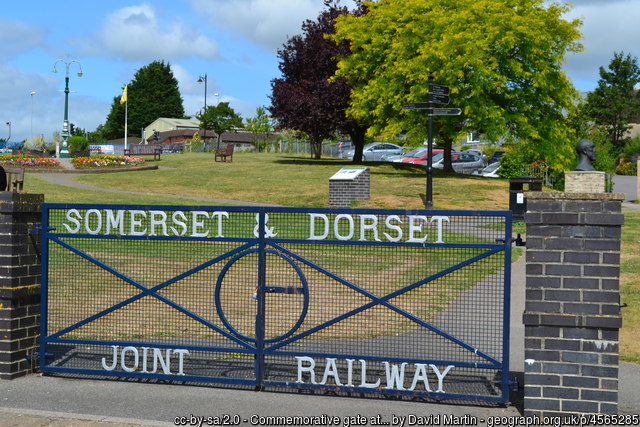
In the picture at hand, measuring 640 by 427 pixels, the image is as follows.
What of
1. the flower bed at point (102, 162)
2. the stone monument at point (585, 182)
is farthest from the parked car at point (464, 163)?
the stone monument at point (585, 182)

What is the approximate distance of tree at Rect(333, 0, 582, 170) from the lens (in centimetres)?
3334

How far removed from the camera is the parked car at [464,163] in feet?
140

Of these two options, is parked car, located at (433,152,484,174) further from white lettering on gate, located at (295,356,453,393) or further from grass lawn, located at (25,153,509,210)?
white lettering on gate, located at (295,356,453,393)

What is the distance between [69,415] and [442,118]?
30847 millimetres

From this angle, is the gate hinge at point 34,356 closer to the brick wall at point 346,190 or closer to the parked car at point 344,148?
the brick wall at point 346,190

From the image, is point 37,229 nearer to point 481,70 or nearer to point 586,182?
point 586,182

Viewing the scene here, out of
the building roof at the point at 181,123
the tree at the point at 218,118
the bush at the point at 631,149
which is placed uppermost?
the building roof at the point at 181,123

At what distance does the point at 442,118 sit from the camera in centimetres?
3494

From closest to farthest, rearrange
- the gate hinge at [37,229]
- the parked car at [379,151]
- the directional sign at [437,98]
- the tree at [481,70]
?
the gate hinge at [37,229]
the directional sign at [437,98]
the tree at [481,70]
the parked car at [379,151]

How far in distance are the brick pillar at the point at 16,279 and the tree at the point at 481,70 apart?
1073 inches

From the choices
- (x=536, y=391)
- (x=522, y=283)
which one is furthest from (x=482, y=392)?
(x=522, y=283)

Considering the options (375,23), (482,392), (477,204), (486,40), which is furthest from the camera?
(375,23)

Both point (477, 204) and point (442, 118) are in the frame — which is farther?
point (442, 118)

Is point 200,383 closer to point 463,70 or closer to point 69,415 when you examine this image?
point 69,415
